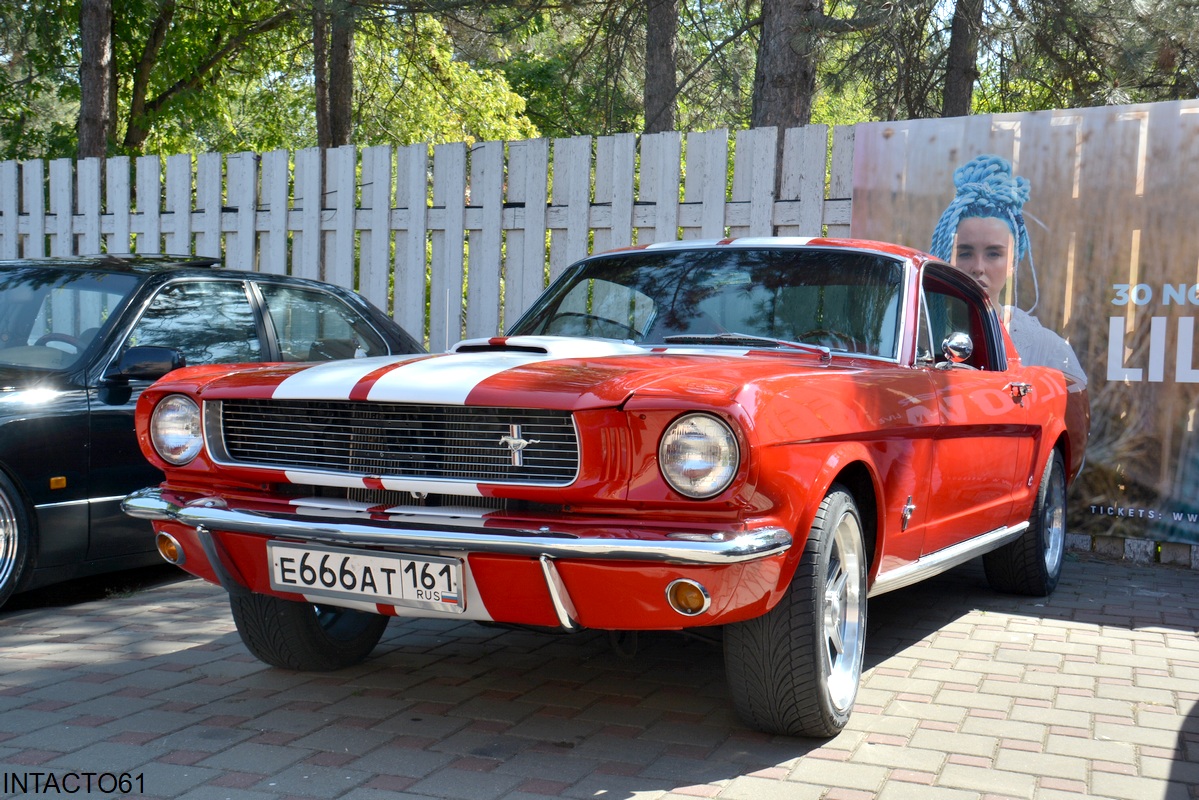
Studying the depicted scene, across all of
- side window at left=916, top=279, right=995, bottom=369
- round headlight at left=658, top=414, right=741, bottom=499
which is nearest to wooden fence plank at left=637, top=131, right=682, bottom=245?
side window at left=916, top=279, right=995, bottom=369

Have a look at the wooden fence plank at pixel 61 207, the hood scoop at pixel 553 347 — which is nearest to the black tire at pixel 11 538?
the hood scoop at pixel 553 347

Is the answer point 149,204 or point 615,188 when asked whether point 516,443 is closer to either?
point 615,188

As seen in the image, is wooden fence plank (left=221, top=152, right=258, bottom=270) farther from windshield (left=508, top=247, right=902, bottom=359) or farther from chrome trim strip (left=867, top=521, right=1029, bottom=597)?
chrome trim strip (left=867, top=521, right=1029, bottom=597)

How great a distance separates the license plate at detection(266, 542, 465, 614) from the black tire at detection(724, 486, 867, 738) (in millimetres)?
838

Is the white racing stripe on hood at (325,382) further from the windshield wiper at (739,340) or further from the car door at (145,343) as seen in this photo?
the car door at (145,343)

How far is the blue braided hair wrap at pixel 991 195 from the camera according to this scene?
712 cm

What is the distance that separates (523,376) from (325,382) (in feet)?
2.13

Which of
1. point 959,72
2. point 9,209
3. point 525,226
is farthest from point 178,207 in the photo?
point 959,72

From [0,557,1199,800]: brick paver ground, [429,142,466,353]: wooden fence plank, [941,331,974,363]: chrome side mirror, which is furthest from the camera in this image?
[429,142,466,353]: wooden fence plank

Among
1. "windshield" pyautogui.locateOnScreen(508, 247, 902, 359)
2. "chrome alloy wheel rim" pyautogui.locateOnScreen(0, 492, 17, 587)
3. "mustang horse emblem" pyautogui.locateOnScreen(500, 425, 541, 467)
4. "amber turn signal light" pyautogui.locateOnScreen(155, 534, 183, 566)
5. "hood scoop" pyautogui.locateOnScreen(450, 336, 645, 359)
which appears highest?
"windshield" pyautogui.locateOnScreen(508, 247, 902, 359)

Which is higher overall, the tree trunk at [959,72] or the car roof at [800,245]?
the tree trunk at [959,72]

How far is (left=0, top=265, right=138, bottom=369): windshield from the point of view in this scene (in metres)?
5.52

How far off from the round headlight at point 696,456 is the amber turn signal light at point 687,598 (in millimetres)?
232

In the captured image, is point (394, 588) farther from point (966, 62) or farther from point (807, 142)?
point (966, 62)
